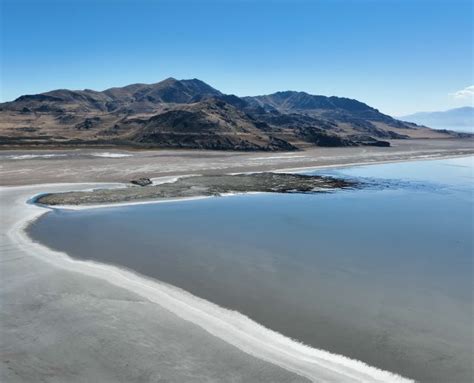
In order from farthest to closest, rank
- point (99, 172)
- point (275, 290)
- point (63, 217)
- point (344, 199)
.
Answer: point (99, 172) < point (344, 199) < point (63, 217) < point (275, 290)

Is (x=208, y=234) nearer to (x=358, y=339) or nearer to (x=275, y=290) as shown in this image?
(x=275, y=290)

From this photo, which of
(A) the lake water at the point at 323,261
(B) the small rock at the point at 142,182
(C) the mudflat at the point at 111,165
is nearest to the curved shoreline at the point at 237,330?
(A) the lake water at the point at 323,261

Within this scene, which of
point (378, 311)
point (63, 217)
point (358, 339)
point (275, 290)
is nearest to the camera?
point (358, 339)

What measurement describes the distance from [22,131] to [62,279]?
100190mm

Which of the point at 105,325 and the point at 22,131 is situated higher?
the point at 22,131

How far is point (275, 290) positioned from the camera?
15.6 meters

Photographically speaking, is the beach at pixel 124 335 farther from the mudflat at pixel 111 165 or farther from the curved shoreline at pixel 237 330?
the mudflat at pixel 111 165

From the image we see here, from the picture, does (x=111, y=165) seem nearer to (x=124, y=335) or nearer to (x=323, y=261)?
(x=323, y=261)

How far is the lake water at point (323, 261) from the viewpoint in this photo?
12.3 m

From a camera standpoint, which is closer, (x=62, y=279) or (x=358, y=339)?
(x=358, y=339)

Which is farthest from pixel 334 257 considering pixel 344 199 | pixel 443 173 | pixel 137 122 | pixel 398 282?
pixel 137 122

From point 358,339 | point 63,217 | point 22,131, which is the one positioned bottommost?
point 358,339

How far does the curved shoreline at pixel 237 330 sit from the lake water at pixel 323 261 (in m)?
0.48

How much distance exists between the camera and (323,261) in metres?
19.0
